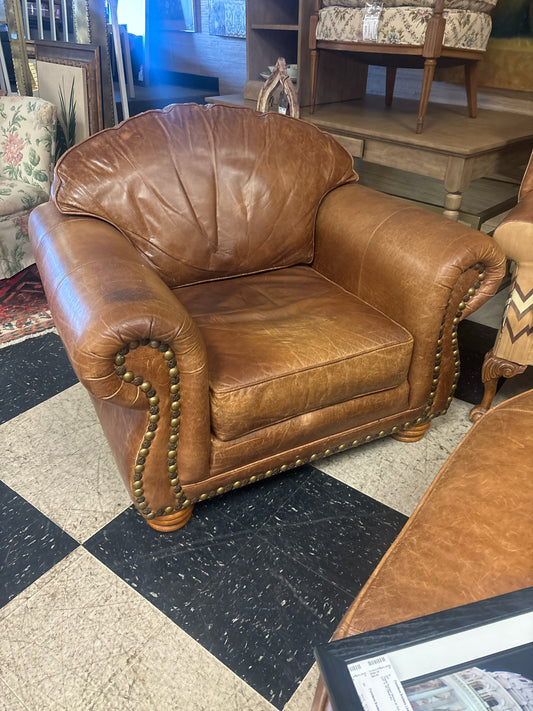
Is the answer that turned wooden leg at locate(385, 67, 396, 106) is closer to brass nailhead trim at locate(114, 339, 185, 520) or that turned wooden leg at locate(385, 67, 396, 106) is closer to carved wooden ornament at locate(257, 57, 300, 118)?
carved wooden ornament at locate(257, 57, 300, 118)

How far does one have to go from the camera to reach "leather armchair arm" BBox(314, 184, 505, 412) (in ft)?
4.15

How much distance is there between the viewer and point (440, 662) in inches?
20.5

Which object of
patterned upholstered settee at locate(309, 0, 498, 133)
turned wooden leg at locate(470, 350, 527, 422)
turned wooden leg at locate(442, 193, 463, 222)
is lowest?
turned wooden leg at locate(470, 350, 527, 422)

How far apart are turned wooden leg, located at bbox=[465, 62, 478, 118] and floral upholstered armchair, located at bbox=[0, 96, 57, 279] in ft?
6.02

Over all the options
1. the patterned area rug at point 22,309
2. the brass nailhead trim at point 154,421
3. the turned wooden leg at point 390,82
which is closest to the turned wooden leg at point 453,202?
the turned wooden leg at point 390,82

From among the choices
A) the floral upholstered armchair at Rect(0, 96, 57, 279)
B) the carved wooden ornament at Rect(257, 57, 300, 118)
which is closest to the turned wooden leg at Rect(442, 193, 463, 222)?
the carved wooden ornament at Rect(257, 57, 300, 118)

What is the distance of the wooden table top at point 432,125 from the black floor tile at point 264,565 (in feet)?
4.43

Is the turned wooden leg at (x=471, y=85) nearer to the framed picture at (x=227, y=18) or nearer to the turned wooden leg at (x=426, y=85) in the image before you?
the turned wooden leg at (x=426, y=85)

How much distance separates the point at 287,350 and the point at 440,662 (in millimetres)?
→ 762

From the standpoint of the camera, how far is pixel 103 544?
1.22 m

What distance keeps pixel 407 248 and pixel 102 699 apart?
1159 millimetres

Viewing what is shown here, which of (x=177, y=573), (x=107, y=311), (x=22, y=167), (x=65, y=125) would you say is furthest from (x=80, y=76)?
(x=177, y=573)

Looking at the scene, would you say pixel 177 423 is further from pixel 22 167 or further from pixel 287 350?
pixel 22 167

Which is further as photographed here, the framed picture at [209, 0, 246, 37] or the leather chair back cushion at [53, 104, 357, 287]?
the framed picture at [209, 0, 246, 37]
